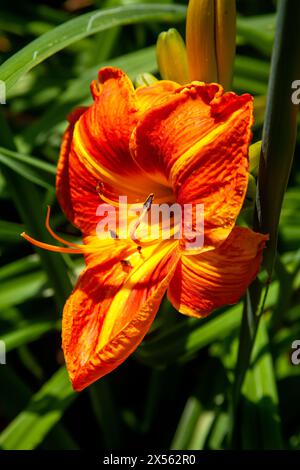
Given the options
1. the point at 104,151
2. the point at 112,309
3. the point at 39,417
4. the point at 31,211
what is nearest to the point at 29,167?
the point at 31,211

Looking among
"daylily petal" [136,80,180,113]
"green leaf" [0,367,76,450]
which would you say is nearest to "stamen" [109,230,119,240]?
"daylily petal" [136,80,180,113]

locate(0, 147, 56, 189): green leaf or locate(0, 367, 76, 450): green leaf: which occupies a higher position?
locate(0, 147, 56, 189): green leaf

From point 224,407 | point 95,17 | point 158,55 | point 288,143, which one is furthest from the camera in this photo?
point 224,407

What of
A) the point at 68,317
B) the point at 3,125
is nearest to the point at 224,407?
the point at 68,317

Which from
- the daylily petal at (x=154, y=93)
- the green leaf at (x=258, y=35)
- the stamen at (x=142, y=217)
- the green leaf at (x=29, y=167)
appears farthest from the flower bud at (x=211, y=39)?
the green leaf at (x=258, y=35)

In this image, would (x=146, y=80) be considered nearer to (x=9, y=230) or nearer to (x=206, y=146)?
(x=206, y=146)

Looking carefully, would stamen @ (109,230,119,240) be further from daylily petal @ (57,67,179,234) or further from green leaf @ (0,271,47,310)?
green leaf @ (0,271,47,310)
